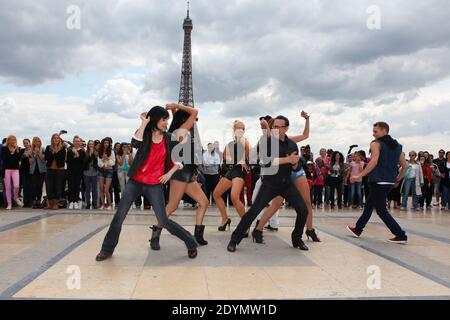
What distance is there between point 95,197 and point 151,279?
8325 millimetres

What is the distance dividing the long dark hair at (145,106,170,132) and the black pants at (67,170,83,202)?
7382 mm

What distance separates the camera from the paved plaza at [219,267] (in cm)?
417

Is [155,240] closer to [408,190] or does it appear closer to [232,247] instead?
[232,247]

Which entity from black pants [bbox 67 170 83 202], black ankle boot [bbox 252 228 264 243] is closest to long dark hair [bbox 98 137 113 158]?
black pants [bbox 67 170 83 202]

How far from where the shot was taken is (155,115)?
552 cm

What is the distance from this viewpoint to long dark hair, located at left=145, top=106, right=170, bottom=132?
5.51m

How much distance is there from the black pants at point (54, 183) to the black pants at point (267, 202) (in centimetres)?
738

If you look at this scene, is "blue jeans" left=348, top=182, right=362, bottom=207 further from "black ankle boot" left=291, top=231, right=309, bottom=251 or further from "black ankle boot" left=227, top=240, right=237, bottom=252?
"black ankle boot" left=227, top=240, right=237, bottom=252

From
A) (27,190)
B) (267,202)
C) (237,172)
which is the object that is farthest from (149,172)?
(27,190)

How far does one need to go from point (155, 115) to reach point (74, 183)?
7.61m
